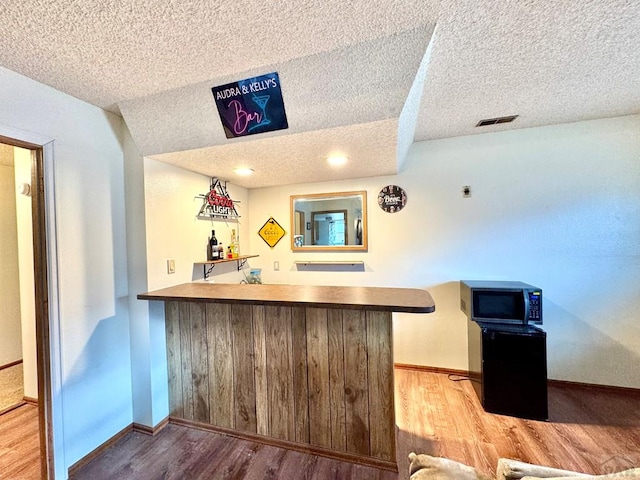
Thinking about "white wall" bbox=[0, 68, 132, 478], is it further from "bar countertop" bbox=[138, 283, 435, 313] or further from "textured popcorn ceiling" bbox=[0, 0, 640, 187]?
"bar countertop" bbox=[138, 283, 435, 313]

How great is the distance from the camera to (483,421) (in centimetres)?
212

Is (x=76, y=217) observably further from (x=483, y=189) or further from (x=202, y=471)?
(x=483, y=189)

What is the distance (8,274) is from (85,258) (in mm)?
2327

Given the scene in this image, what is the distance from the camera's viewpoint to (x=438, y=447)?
6.12ft

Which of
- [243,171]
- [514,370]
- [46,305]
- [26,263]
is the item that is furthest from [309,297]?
[26,263]

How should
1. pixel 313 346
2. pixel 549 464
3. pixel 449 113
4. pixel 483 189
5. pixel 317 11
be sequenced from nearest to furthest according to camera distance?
pixel 317 11
pixel 549 464
pixel 313 346
pixel 449 113
pixel 483 189

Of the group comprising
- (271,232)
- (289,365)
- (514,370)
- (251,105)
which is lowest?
(514,370)

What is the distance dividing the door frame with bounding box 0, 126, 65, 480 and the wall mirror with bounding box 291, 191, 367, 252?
214cm

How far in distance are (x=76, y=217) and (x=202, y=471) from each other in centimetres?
180

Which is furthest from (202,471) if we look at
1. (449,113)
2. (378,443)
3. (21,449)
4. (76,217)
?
(449,113)

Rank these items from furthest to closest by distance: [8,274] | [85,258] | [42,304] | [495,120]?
1. [8,274]
2. [495,120]
3. [85,258]
4. [42,304]

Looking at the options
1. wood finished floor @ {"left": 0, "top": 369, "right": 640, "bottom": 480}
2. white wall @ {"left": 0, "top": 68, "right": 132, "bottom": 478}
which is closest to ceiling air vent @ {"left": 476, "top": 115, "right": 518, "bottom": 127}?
wood finished floor @ {"left": 0, "top": 369, "right": 640, "bottom": 480}

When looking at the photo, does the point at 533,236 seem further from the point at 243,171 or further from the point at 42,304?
the point at 42,304

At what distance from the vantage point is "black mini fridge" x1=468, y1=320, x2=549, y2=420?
7.00 ft
